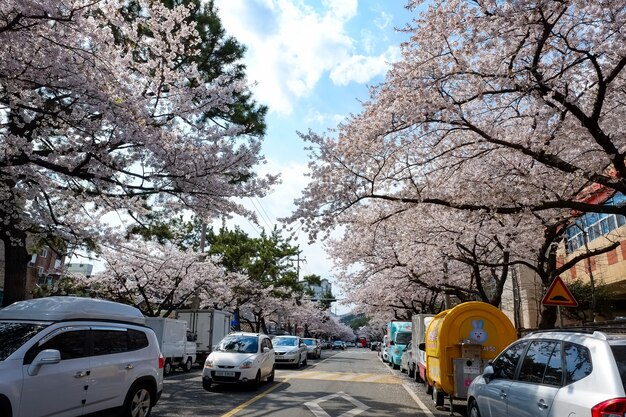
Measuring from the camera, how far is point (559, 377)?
464 cm

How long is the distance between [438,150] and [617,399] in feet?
26.9

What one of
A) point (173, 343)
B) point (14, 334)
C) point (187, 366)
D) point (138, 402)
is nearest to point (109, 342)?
point (138, 402)

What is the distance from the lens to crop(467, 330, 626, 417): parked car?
13.0 feet

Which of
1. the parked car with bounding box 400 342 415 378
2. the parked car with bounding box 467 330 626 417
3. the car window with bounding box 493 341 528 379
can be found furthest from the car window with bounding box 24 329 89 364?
the parked car with bounding box 400 342 415 378

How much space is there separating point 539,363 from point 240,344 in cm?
1076

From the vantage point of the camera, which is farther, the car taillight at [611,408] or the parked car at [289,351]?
the parked car at [289,351]

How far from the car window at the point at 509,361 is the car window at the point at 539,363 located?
0.22 m

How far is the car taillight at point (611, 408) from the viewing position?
12.2ft

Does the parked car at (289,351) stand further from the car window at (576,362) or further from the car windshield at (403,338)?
the car window at (576,362)

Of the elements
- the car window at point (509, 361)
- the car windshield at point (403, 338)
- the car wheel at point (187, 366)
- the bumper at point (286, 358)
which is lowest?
the car wheel at point (187, 366)

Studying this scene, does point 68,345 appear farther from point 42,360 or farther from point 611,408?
point 611,408

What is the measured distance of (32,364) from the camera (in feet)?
19.1

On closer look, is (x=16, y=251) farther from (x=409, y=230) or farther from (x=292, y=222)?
(x=409, y=230)

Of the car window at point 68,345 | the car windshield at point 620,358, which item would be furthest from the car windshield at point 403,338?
the car windshield at point 620,358
